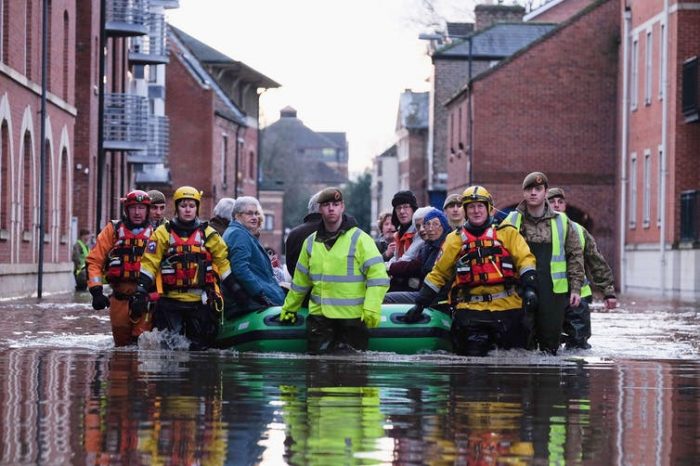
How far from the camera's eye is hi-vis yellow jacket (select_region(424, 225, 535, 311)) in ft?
52.2

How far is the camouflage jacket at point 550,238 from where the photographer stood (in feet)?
54.2

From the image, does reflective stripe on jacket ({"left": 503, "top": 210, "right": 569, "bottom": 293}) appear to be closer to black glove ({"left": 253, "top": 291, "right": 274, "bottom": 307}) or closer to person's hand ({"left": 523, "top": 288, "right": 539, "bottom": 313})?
person's hand ({"left": 523, "top": 288, "right": 539, "bottom": 313})

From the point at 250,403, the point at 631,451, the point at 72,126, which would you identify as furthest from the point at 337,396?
the point at 72,126

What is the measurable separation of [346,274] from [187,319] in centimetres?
192

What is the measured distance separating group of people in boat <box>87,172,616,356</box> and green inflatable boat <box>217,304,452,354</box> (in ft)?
0.41

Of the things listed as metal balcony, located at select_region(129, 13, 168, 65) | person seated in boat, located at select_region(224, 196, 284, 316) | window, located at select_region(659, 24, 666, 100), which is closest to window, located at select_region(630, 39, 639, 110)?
window, located at select_region(659, 24, 666, 100)

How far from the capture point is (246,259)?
17297 mm

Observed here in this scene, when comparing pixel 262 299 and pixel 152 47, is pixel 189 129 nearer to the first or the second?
pixel 152 47

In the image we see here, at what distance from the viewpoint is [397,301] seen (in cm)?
1817

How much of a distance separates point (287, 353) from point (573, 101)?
141 feet

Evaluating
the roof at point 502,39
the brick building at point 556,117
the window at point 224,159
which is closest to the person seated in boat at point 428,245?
the brick building at point 556,117

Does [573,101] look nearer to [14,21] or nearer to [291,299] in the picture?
[14,21]

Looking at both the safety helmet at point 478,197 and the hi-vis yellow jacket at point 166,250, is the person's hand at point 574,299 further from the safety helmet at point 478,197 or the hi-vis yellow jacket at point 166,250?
the hi-vis yellow jacket at point 166,250

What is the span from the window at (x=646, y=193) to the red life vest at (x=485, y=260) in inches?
1450
